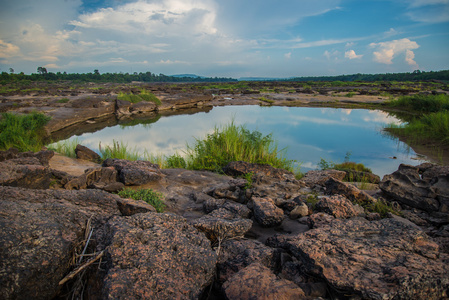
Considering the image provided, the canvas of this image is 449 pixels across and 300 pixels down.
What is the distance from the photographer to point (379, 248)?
294 centimetres

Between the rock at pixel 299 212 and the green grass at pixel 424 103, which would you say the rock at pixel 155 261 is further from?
the green grass at pixel 424 103

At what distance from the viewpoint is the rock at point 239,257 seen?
300 centimetres

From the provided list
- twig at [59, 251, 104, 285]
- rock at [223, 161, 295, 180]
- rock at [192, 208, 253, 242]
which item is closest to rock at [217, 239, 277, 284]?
rock at [192, 208, 253, 242]

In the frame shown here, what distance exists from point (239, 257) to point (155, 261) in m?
1.06

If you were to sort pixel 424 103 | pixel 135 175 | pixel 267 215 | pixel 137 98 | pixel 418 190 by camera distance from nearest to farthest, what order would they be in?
pixel 267 215
pixel 418 190
pixel 135 175
pixel 424 103
pixel 137 98

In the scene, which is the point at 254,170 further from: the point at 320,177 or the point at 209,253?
the point at 209,253

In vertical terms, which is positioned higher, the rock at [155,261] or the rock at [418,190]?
the rock at [155,261]

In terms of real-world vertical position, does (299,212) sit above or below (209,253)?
below

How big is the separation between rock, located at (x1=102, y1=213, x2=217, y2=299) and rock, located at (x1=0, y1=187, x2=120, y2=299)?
16.0 inches

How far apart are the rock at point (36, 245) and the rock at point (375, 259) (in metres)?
2.41

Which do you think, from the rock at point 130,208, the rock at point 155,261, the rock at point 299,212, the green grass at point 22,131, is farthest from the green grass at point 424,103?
the green grass at point 22,131

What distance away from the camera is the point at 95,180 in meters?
5.75

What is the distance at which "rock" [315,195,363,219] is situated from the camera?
434 cm

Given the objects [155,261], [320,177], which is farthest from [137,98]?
[155,261]
